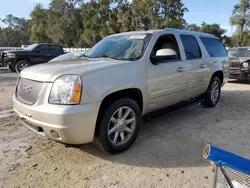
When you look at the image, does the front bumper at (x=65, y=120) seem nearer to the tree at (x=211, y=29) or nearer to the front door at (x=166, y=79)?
the front door at (x=166, y=79)

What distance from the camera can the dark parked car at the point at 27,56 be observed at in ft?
46.2

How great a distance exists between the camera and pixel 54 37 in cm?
5450

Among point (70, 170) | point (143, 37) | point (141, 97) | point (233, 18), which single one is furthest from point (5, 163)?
point (233, 18)

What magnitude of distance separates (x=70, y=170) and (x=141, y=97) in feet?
5.04

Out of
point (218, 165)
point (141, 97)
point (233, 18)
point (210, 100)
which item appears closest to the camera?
point (218, 165)

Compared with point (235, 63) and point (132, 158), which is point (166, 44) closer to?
point (132, 158)

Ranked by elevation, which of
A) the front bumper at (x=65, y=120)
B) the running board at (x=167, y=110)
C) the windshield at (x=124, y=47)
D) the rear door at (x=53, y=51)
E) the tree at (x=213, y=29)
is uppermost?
the tree at (x=213, y=29)

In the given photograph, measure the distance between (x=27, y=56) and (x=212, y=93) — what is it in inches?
457

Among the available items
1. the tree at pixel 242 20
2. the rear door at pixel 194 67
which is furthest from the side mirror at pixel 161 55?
the tree at pixel 242 20

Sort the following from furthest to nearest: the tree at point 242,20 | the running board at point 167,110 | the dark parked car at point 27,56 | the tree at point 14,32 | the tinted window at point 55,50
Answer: the tree at point 14,32
the tree at point 242,20
the tinted window at point 55,50
the dark parked car at point 27,56
the running board at point 167,110

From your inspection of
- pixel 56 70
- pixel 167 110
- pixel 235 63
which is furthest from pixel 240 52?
pixel 56 70

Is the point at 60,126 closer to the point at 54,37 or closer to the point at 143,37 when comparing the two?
the point at 143,37

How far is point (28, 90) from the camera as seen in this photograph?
3.38 metres

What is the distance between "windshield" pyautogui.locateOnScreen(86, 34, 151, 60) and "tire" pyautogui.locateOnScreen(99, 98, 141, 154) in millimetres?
854
